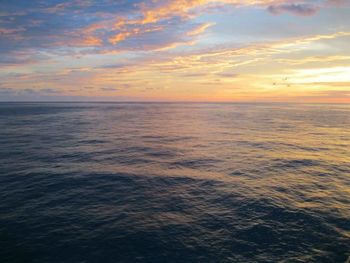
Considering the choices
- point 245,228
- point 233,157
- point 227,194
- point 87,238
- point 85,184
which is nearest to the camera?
point 87,238

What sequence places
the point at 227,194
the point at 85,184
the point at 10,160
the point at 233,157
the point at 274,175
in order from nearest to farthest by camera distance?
the point at 227,194, the point at 85,184, the point at 274,175, the point at 10,160, the point at 233,157

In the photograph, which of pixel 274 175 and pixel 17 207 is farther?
pixel 274 175

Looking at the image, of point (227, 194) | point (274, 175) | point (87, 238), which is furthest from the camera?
point (274, 175)

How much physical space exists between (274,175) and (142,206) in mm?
17625

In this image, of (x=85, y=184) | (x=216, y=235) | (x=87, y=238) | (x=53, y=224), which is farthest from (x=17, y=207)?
(x=216, y=235)

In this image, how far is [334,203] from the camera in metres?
23.6

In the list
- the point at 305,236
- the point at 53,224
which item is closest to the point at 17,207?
the point at 53,224

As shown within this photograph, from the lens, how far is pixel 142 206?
74.6 feet

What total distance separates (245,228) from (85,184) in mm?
17383

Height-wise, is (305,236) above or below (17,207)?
below

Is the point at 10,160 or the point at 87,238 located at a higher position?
the point at 10,160

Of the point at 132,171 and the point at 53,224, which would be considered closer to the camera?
the point at 53,224

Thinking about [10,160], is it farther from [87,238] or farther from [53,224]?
[87,238]

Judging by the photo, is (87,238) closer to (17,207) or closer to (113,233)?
(113,233)
